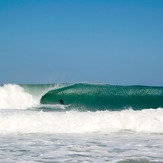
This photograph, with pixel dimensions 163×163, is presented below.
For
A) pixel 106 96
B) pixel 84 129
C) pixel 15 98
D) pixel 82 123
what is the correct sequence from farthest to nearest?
pixel 15 98 → pixel 106 96 → pixel 82 123 → pixel 84 129

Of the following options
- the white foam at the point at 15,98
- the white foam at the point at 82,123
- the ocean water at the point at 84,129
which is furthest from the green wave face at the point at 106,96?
the white foam at the point at 82,123

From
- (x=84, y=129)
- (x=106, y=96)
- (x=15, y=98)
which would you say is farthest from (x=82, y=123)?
(x=15, y=98)

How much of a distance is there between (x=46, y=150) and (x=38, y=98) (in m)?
14.5

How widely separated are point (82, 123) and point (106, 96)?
9.70m

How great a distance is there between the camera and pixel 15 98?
2075cm

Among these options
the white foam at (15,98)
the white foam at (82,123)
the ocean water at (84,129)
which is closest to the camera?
the ocean water at (84,129)

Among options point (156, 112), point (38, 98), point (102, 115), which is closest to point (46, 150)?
point (102, 115)

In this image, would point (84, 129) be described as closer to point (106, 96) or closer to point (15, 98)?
point (106, 96)

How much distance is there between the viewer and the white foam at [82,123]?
34.2ft

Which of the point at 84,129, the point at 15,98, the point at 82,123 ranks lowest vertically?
the point at 84,129

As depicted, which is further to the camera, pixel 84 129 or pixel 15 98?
pixel 15 98

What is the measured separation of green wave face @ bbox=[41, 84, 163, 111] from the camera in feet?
63.7

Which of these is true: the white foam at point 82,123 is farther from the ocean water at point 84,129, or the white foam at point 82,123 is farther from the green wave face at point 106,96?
the green wave face at point 106,96

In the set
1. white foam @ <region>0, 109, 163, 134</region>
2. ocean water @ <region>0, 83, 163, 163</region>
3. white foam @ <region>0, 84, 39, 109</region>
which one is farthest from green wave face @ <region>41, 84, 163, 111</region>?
white foam @ <region>0, 109, 163, 134</region>
